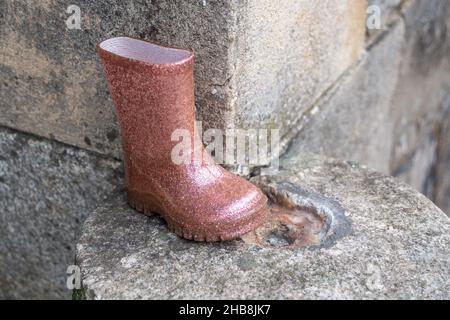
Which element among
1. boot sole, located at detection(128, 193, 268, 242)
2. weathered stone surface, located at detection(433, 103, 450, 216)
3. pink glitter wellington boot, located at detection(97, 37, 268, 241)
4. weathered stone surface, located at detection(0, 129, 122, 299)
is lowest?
weathered stone surface, located at detection(433, 103, 450, 216)

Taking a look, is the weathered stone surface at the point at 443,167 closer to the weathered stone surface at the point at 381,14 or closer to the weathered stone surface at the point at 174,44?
the weathered stone surface at the point at 381,14

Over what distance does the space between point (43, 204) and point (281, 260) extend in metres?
0.80

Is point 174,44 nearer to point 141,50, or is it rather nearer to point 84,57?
A: point 141,50

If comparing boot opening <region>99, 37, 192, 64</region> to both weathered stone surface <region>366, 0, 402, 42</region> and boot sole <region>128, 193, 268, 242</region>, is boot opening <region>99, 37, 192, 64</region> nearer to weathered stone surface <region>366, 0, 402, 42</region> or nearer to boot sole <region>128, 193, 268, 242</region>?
boot sole <region>128, 193, 268, 242</region>

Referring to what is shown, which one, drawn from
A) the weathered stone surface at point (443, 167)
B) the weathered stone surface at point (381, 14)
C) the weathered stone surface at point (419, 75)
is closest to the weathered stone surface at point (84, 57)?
the weathered stone surface at point (381, 14)

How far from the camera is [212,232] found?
4.52ft

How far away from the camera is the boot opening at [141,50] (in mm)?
1352

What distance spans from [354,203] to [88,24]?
0.74 meters

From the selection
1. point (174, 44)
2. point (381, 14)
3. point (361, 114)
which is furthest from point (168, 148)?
point (381, 14)

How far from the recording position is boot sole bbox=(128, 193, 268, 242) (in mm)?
1386

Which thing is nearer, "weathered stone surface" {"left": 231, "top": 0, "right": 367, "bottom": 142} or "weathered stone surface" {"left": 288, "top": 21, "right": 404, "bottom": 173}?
"weathered stone surface" {"left": 231, "top": 0, "right": 367, "bottom": 142}

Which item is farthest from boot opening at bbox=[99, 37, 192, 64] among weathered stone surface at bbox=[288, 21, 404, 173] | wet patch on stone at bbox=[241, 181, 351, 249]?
weathered stone surface at bbox=[288, 21, 404, 173]
